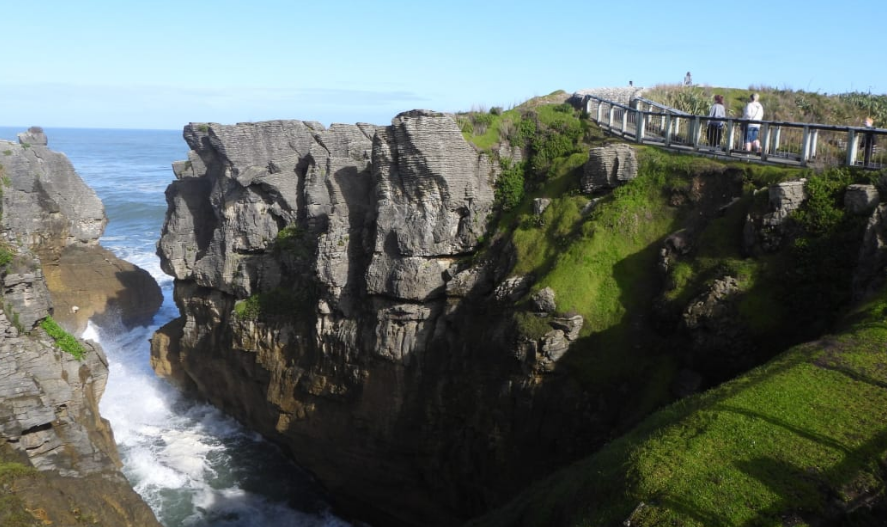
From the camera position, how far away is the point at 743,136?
22281 mm

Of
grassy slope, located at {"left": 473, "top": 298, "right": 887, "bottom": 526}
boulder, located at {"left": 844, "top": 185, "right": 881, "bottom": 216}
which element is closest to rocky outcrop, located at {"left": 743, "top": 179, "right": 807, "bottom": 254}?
boulder, located at {"left": 844, "top": 185, "right": 881, "bottom": 216}

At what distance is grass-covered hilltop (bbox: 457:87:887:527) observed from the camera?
10469mm

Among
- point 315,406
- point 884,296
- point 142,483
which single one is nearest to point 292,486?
point 315,406

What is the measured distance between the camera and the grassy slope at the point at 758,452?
10.0 m

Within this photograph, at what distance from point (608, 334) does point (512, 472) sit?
4.55m

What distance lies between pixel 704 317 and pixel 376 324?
33.9 ft

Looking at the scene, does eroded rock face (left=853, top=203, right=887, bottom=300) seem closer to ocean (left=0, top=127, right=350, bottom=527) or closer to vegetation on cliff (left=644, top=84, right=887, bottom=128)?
vegetation on cliff (left=644, top=84, right=887, bottom=128)

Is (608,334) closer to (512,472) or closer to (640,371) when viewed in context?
(640,371)

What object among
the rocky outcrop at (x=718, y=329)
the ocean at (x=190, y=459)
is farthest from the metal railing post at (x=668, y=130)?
the ocean at (x=190, y=459)

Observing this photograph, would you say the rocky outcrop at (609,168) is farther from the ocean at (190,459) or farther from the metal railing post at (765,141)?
the ocean at (190,459)

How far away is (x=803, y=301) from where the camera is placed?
55.1 ft

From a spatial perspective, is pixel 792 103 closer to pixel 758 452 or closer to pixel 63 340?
pixel 758 452

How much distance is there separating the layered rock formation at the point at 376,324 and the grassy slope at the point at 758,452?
602cm

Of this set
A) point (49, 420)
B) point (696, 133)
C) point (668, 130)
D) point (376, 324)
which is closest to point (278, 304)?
point (376, 324)
